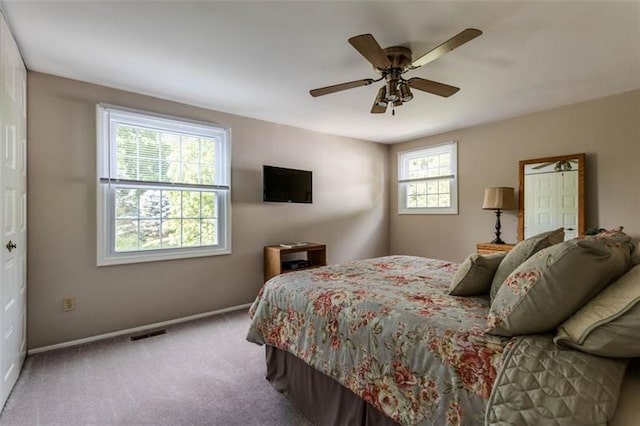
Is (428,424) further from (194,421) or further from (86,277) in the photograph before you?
Answer: (86,277)

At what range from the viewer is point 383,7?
6.00 feet

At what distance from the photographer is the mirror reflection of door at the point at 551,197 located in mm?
3402

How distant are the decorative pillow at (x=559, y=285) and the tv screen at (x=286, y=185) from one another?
3070 millimetres

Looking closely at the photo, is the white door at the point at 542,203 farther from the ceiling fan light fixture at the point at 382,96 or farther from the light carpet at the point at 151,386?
the light carpet at the point at 151,386

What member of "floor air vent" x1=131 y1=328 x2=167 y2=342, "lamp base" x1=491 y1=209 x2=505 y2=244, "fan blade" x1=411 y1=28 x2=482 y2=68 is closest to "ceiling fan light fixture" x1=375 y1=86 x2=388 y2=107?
"fan blade" x1=411 y1=28 x2=482 y2=68

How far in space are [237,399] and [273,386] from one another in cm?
24

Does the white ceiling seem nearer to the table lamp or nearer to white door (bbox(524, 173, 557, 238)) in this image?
white door (bbox(524, 173, 557, 238))

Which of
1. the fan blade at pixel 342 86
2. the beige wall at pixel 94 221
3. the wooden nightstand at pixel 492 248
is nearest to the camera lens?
the fan blade at pixel 342 86

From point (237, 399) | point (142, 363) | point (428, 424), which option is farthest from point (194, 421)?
point (428, 424)

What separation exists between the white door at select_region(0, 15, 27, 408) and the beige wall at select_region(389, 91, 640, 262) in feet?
14.9

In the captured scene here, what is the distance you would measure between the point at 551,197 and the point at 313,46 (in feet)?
10.2

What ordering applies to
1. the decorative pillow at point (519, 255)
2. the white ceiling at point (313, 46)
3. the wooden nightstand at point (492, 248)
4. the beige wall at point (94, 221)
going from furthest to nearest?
the wooden nightstand at point (492, 248), the beige wall at point (94, 221), the white ceiling at point (313, 46), the decorative pillow at point (519, 255)

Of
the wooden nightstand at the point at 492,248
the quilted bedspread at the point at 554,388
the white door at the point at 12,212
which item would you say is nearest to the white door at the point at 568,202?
the wooden nightstand at the point at 492,248

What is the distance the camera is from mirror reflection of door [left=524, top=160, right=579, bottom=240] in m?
3.40
